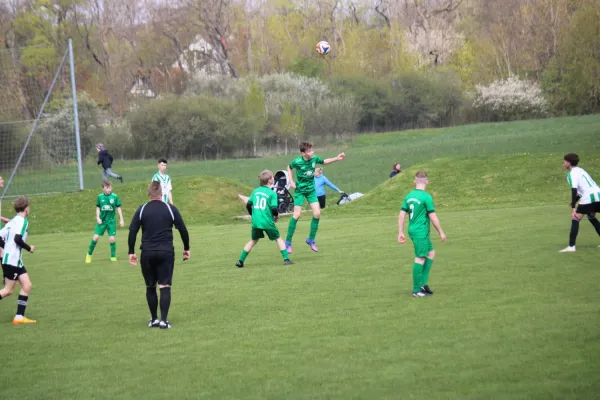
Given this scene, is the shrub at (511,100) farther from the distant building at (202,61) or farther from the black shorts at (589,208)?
the black shorts at (589,208)

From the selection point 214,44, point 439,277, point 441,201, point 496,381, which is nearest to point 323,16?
point 214,44

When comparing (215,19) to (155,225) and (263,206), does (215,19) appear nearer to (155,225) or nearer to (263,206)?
(263,206)

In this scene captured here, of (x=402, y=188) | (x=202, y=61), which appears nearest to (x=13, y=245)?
(x=402, y=188)

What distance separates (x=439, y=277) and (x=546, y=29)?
7216 cm

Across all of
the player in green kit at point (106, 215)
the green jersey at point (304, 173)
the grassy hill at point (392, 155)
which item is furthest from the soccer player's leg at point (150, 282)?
the grassy hill at point (392, 155)

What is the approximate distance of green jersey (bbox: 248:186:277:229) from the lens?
1495 cm

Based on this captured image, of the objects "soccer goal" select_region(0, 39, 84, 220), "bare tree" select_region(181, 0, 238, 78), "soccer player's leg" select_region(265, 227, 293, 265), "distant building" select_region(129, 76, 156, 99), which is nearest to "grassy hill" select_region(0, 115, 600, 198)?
"soccer goal" select_region(0, 39, 84, 220)

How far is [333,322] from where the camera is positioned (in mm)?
9938

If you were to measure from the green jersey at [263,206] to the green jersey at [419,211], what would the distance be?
408 cm

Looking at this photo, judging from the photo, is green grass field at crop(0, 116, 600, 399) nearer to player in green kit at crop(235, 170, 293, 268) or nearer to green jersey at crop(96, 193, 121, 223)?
player in green kit at crop(235, 170, 293, 268)

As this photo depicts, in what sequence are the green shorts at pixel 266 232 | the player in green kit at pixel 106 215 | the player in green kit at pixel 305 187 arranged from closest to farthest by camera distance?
the green shorts at pixel 266 232, the player in green kit at pixel 305 187, the player in green kit at pixel 106 215

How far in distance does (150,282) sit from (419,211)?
151 inches

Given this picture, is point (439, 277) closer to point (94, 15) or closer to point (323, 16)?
point (94, 15)

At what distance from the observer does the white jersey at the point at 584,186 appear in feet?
48.4
